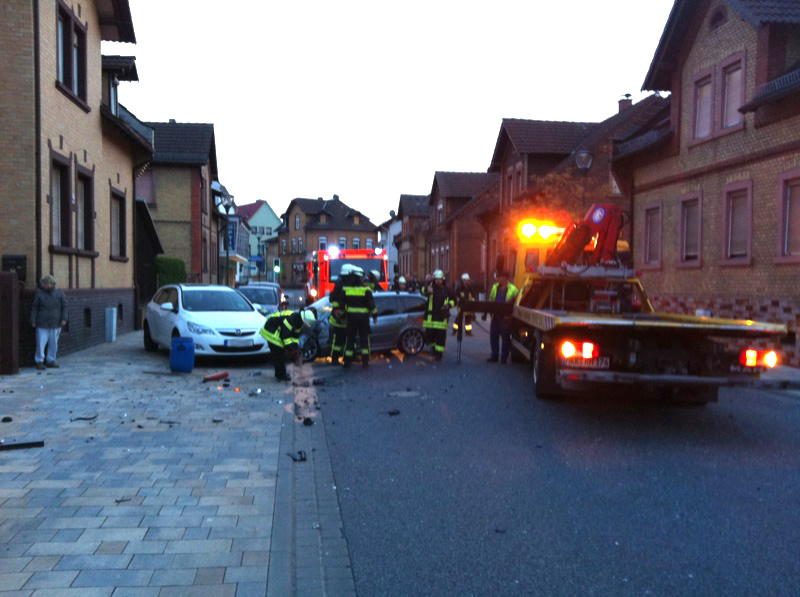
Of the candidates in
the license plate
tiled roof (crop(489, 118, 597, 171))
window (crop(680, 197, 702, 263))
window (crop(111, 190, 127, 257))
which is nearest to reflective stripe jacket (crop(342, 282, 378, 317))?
the license plate

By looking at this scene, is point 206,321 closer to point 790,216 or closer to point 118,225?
point 118,225

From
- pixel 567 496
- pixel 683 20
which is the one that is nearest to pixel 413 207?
pixel 683 20

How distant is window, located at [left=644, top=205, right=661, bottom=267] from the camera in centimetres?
2084

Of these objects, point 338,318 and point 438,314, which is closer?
point 338,318

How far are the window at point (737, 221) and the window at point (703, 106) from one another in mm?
1817

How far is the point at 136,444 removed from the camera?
736cm

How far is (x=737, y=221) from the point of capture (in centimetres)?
1695

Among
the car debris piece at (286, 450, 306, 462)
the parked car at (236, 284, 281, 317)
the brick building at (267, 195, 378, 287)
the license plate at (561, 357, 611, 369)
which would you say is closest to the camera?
the car debris piece at (286, 450, 306, 462)

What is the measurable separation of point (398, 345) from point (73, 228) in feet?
22.6

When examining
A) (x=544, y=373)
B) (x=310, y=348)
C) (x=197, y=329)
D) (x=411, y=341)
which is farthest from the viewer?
(x=411, y=341)

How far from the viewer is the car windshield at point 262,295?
888 inches

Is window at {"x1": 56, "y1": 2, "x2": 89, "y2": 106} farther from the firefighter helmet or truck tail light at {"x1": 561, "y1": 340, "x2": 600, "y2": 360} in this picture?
truck tail light at {"x1": 561, "y1": 340, "x2": 600, "y2": 360}

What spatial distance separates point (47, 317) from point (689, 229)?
14561 mm

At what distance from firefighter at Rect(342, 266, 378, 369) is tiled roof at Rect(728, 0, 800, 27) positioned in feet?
31.9
